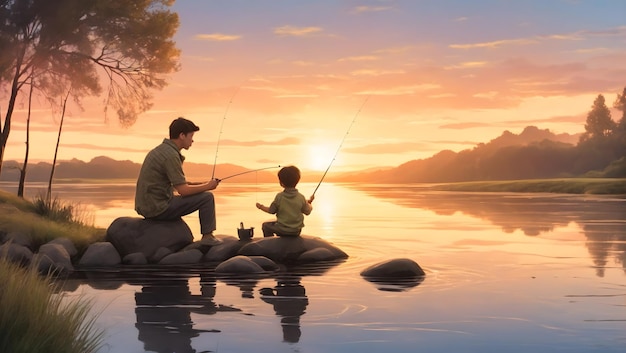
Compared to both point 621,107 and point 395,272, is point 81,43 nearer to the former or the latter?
point 395,272

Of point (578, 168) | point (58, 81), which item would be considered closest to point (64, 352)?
point (58, 81)

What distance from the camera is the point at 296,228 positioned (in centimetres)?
1302

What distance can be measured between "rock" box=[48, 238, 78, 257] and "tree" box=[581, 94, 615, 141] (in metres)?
110

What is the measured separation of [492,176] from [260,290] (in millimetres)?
156207

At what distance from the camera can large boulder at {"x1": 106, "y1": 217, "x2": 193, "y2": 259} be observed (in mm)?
12789

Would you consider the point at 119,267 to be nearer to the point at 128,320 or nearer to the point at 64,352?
the point at 128,320

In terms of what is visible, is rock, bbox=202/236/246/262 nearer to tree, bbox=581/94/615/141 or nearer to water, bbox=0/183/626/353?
water, bbox=0/183/626/353

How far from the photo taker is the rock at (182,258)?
40.5 ft

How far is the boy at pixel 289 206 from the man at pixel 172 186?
1057mm

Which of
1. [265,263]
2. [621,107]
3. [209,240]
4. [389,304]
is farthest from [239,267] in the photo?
[621,107]

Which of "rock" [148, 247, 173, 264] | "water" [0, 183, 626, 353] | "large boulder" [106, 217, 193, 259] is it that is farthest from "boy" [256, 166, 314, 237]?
"rock" [148, 247, 173, 264]

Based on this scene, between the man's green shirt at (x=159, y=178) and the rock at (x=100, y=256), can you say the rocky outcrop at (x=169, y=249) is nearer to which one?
the rock at (x=100, y=256)

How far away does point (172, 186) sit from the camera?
12891mm

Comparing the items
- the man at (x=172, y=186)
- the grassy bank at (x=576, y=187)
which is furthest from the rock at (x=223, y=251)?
the grassy bank at (x=576, y=187)
